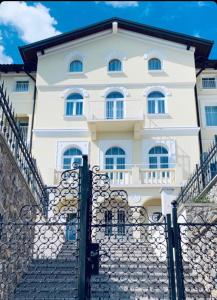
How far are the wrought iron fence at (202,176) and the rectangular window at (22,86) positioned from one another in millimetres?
14692

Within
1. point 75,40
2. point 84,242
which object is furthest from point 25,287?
point 75,40

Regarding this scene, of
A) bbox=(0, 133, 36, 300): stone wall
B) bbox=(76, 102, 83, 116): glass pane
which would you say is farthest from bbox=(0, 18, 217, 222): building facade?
bbox=(0, 133, 36, 300): stone wall

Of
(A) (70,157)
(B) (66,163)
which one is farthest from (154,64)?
(B) (66,163)

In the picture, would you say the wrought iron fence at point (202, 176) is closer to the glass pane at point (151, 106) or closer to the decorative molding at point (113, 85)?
the glass pane at point (151, 106)

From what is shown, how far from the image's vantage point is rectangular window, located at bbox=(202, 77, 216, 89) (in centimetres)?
2255

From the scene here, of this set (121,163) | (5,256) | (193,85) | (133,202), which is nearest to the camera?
(5,256)

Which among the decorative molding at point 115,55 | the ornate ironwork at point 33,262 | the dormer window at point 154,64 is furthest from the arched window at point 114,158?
the ornate ironwork at point 33,262

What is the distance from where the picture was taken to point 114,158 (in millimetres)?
19828

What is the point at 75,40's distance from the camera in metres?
22.0

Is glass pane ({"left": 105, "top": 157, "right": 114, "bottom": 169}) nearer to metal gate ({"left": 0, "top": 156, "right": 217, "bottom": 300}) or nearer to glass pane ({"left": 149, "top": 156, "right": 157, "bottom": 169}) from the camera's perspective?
glass pane ({"left": 149, "top": 156, "right": 157, "bottom": 169})

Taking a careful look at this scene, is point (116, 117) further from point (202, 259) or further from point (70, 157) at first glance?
point (202, 259)

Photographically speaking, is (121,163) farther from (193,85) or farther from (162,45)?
(162,45)

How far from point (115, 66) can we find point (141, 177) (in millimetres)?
6879

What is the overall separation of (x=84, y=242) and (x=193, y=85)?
58.3ft
